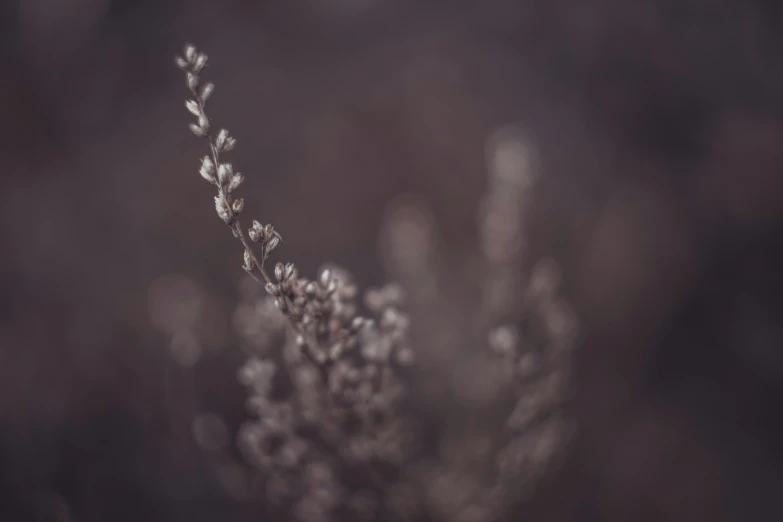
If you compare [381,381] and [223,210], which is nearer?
[223,210]

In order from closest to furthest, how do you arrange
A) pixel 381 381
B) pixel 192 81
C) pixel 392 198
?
pixel 192 81
pixel 381 381
pixel 392 198

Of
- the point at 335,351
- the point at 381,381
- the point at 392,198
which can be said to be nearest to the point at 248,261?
the point at 335,351

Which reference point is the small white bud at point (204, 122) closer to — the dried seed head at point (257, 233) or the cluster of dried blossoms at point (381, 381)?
the cluster of dried blossoms at point (381, 381)

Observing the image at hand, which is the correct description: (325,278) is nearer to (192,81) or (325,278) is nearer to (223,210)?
(223,210)

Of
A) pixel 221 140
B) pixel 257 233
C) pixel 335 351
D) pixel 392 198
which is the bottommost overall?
pixel 335 351

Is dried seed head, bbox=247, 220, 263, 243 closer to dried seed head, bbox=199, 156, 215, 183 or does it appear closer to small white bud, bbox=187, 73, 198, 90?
dried seed head, bbox=199, 156, 215, 183

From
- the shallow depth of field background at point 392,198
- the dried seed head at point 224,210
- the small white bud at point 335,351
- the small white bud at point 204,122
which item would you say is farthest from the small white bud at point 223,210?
the shallow depth of field background at point 392,198

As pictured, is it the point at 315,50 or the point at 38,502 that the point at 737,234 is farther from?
the point at 38,502

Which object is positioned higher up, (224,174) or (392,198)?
(392,198)
